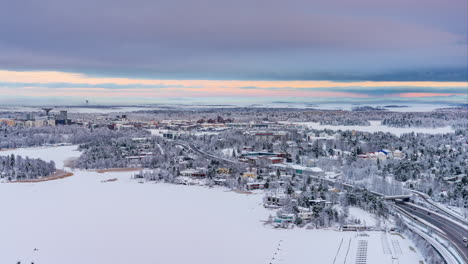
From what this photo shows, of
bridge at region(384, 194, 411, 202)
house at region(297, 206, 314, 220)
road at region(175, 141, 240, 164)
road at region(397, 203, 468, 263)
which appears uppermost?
road at region(175, 141, 240, 164)

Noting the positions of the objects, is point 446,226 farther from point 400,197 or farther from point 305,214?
point 305,214

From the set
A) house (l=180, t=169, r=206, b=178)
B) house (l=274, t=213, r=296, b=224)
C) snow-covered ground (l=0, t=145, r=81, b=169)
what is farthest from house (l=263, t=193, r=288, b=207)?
snow-covered ground (l=0, t=145, r=81, b=169)

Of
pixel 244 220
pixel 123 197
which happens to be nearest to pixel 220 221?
pixel 244 220

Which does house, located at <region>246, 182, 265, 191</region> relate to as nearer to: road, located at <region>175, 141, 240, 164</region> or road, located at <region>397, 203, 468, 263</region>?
road, located at <region>397, 203, 468, 263</region>

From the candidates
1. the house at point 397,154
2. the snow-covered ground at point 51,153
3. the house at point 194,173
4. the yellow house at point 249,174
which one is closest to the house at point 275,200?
the yellow house at point 249,174

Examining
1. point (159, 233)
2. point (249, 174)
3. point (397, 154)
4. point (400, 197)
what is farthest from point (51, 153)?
point (400, 197)

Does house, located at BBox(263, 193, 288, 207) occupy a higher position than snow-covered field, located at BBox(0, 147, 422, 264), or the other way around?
house, located at BBox(263, 193, 288, 207)

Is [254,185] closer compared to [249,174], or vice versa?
[254,185]
